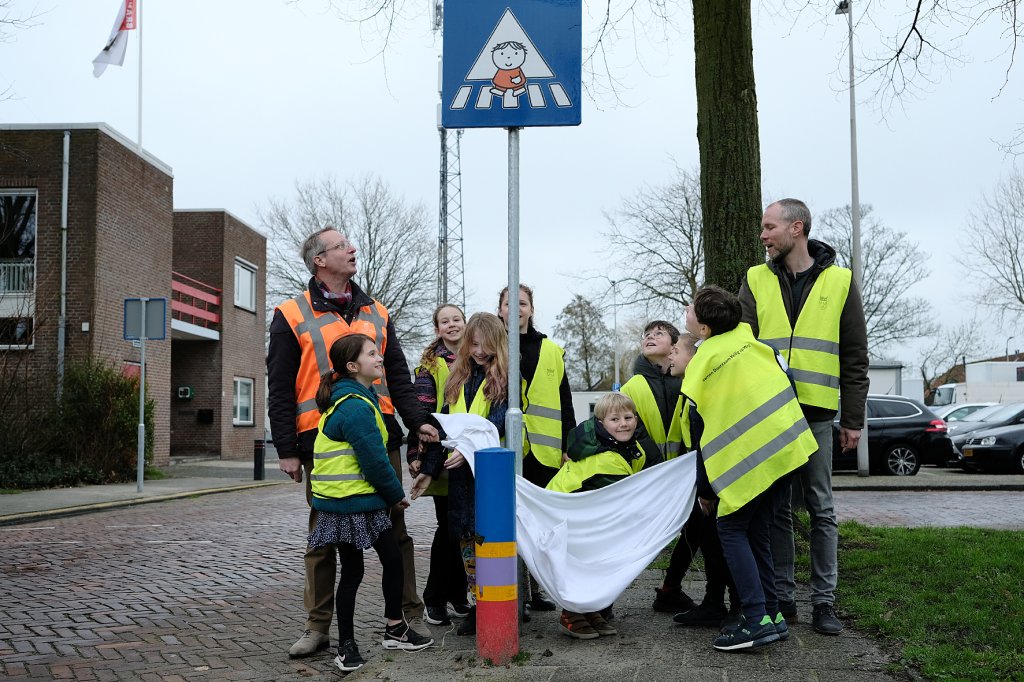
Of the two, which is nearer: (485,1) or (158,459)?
(485,1)

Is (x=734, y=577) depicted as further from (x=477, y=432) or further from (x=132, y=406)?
(x=132, y=406)

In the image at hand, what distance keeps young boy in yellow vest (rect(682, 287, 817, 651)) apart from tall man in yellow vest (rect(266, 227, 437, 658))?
4.91 feet

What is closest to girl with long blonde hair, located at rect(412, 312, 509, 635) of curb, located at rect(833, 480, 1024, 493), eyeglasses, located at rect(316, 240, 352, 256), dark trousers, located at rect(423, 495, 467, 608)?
dark trousers, located at rect(423, 495, 467, 608)

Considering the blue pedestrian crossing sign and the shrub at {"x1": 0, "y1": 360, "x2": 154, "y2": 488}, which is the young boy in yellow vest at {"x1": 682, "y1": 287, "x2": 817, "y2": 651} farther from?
the shrub at {"x1": 0, "y1": 360, "x2": 154, "y2": 488}

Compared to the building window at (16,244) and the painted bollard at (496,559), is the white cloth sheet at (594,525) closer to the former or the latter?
the painted bollard at (496,559)

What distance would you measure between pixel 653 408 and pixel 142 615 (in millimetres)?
3472

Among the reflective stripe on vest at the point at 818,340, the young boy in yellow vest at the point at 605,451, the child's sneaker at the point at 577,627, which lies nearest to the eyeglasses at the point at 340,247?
the young boy in yellow vest at the point at 605,451

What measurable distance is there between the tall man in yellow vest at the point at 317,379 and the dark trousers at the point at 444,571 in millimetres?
242

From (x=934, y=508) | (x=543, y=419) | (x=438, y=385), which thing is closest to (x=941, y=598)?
(x=543, y=419)

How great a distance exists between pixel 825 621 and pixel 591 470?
140 centimetres

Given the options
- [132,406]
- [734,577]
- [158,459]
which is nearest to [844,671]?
[734,577]

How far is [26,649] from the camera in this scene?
16.8ft

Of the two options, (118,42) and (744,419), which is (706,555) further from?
(118,42)

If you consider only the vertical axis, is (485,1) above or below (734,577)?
above
